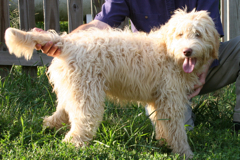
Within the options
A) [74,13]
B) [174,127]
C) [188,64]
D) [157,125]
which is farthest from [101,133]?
[74,13]

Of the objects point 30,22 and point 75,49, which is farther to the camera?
point 30,22

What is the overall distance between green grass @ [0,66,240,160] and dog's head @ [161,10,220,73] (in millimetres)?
816

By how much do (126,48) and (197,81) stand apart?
86 cm

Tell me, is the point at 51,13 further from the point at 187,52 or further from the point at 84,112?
the point at 187,52

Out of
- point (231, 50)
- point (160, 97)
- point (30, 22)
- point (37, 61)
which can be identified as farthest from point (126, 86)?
point (30, 22)

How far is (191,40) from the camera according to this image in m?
2.38

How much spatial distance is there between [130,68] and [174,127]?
2.42 ft

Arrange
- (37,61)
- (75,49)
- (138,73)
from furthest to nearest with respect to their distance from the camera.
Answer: (37,61), (138,73), (75,49)

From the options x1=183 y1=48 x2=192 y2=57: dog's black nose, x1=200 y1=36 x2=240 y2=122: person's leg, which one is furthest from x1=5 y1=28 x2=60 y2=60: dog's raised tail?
x1=200 y1=36 x2=240 y2=122: person's leg

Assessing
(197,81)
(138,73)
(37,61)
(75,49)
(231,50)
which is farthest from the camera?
(37,61)

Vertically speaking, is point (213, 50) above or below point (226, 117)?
above

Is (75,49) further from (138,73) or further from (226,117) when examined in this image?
(226,117)

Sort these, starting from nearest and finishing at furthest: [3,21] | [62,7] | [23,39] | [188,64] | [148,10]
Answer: [23,39]
[188,64]
[148,10]
[3,21]
[62,7]

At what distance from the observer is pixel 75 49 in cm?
234
